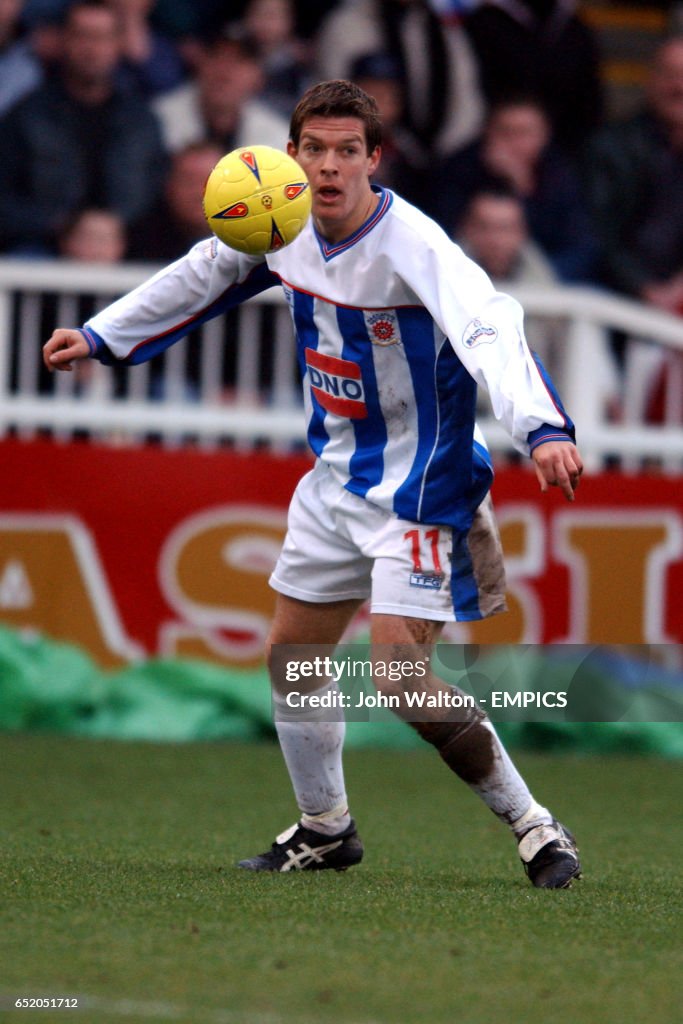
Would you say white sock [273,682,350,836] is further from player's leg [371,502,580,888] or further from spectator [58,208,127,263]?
spectator [58,208,127,263]

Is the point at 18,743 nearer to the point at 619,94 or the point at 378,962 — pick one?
the point at 378,962

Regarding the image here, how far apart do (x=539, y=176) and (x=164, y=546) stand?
3449 mm

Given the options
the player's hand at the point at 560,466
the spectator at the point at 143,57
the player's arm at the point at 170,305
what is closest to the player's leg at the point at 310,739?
the player's arm at the point at 170,305

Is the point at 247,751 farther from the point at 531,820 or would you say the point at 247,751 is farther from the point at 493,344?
the point at 493,344

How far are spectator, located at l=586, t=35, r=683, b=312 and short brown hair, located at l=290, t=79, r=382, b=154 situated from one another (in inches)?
215

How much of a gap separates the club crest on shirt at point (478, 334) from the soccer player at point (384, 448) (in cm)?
9

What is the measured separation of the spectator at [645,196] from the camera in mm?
10031

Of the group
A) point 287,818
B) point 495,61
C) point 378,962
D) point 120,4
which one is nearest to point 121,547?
point 287,818

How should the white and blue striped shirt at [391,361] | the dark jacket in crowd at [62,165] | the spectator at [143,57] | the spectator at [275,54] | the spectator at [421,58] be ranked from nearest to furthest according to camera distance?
the white and blue striped shirt at [391,361], the dark jacket in crowd at [62,165], the spectator at [143,57], the spectator at [275,54], the spectator at [421,58]

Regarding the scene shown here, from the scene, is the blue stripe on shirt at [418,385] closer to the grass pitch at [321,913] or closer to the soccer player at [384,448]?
the soccer player at [384,448]

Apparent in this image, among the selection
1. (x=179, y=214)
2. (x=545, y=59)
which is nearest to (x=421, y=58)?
(x=545, y=59)

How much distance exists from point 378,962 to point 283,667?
145 centimetres

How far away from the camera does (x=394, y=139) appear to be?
382 inches

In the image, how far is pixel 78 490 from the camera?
26.9 feet
